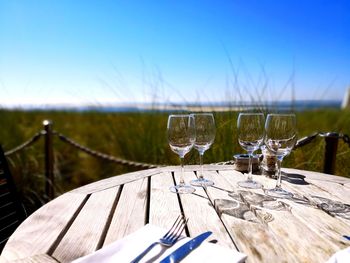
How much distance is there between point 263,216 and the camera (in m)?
0.89

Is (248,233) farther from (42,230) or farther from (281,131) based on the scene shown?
(42,230)

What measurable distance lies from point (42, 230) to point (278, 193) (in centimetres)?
77

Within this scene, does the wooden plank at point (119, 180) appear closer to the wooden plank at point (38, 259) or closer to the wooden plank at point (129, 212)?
the wooden plank at point (129, 212)

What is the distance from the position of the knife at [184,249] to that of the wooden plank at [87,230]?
20 cm

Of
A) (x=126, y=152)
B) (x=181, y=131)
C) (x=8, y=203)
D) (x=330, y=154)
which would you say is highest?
(x=181, y=131)

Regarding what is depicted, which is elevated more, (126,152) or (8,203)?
(8,203)

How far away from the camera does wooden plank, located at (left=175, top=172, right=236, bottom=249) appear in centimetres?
77

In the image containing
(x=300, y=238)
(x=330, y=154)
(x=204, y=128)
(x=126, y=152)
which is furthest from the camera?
(x=126, y=152)

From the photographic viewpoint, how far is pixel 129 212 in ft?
3.04

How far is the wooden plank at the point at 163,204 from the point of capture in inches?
34.2

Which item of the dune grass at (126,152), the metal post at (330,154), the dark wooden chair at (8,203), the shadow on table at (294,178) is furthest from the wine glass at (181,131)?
the metal post at (330,154)

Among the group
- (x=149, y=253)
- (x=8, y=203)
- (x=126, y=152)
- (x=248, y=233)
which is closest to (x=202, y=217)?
(x=248, y=233)

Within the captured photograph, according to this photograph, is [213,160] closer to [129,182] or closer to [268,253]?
[129,182]

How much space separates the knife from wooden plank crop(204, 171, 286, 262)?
0.30 feet
